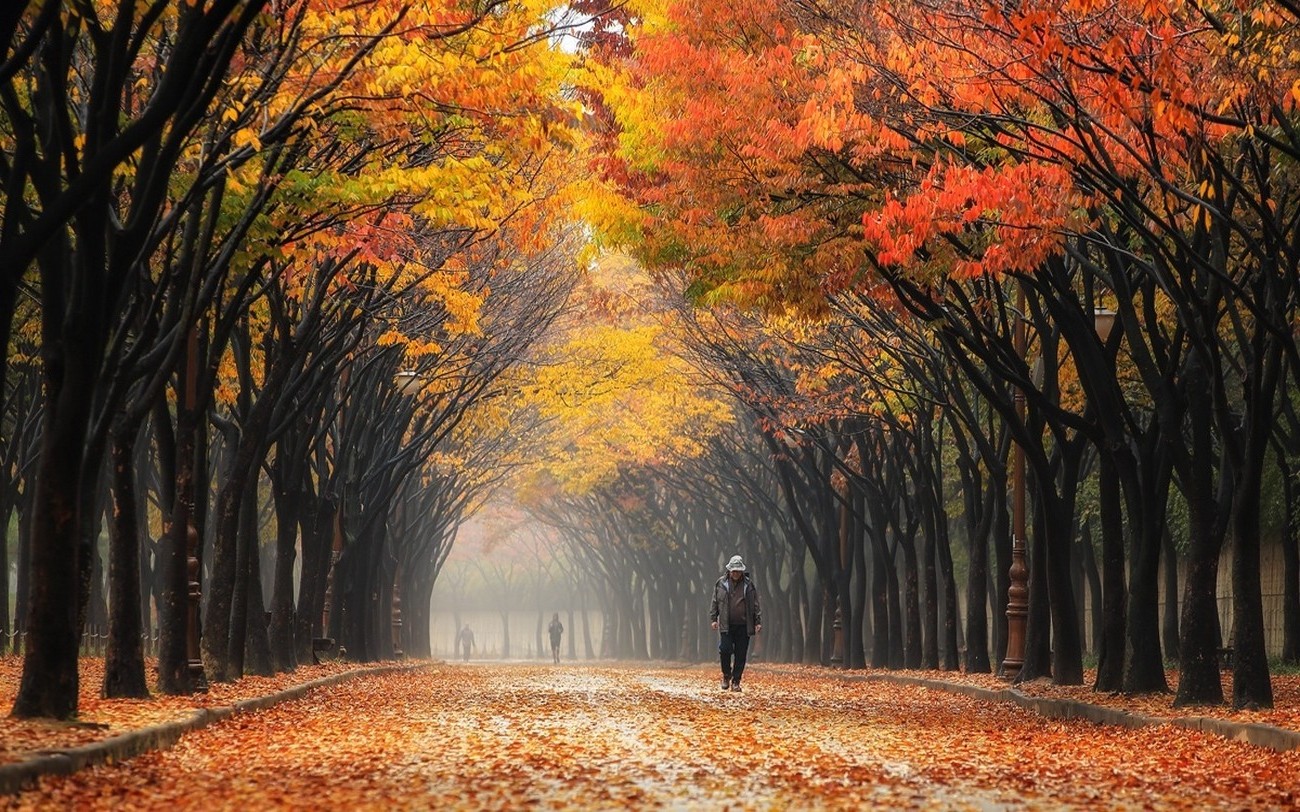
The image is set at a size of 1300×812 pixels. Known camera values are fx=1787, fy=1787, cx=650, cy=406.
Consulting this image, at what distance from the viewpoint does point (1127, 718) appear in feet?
54.4

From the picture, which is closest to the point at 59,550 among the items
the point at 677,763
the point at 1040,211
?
the point at 677,763

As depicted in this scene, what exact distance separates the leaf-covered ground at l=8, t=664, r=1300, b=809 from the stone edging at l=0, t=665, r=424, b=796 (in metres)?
0.11

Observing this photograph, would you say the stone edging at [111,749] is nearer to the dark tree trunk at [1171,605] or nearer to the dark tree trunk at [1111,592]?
the dark tree trunk at [1111,592]

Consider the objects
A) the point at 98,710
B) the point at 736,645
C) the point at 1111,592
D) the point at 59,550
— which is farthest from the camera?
the point at 736,645

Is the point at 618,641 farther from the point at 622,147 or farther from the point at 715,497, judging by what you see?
the point at 622,147

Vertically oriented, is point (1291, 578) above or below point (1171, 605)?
above

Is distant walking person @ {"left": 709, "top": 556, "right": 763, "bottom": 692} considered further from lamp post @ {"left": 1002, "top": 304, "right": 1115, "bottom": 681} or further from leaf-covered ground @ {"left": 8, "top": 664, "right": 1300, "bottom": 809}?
leaf-covered ground @ {"left": 8, "top": 664, "right": 1300, "bottom": 809}

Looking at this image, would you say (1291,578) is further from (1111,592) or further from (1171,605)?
(1111,592)

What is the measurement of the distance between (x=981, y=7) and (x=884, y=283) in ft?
22.7

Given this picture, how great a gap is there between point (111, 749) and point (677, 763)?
370 cm

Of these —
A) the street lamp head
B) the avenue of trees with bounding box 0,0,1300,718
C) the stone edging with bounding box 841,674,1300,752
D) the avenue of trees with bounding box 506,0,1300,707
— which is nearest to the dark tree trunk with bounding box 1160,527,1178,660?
the avenue of trees with bounding box 0,0,1300,718

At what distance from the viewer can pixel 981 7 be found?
14555 mm

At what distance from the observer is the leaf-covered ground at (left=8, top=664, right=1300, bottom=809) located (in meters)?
9.71

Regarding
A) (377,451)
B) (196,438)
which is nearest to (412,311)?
(377,451)
